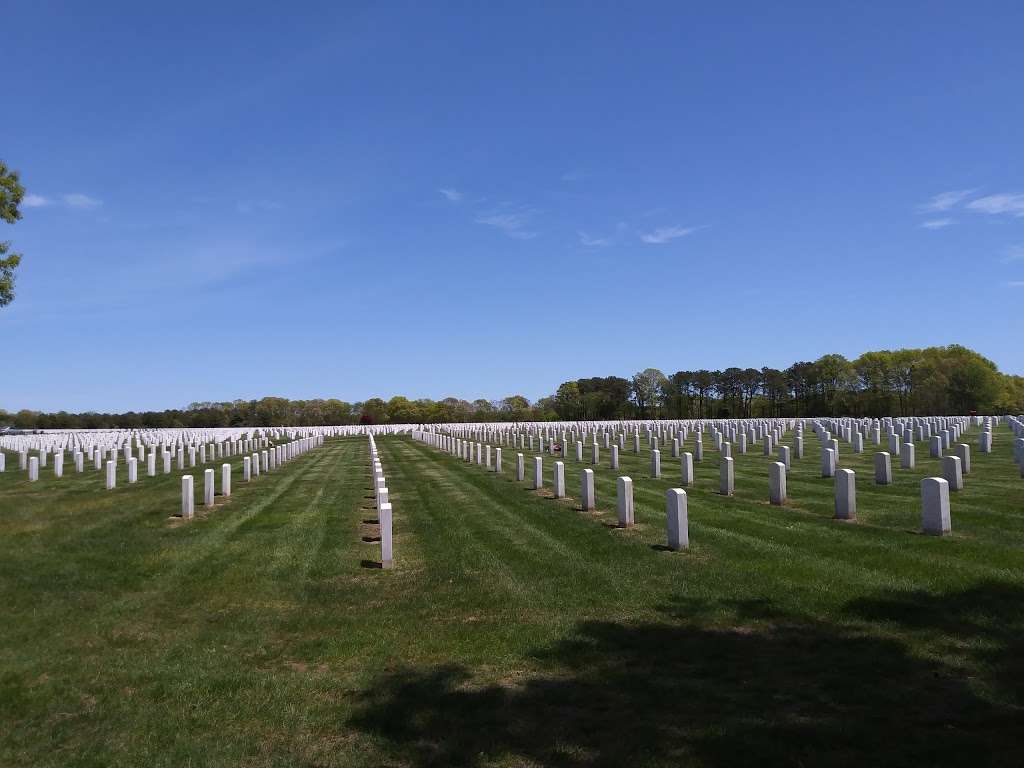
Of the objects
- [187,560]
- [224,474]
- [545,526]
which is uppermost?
[224,474]

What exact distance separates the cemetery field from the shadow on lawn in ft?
0.07

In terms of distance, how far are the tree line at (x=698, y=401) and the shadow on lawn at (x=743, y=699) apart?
90.9m

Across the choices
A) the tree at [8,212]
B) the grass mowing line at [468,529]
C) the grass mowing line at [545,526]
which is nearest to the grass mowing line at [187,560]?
the grass mowing line at [468,529]

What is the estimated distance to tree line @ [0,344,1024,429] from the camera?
91.6m

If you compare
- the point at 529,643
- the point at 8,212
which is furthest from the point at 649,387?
the point at 529,643

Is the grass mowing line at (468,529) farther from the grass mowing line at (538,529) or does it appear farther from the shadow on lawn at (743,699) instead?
the shadow on lawn at (743,699)

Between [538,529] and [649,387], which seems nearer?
[538,529]

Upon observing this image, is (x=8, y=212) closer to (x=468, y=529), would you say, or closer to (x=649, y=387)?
(x=468, y=529)

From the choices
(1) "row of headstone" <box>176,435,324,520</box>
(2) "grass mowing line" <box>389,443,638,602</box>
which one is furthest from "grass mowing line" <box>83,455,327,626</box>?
(2) "grass mowing line" <box>389,443,638,602</box>

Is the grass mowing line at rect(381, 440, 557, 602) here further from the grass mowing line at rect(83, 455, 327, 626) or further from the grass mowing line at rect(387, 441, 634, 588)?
the grass mowing line at rect(83, 455, 327, 626)

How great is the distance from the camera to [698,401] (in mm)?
115312

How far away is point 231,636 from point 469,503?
379 inches

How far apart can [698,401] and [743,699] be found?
114 metres

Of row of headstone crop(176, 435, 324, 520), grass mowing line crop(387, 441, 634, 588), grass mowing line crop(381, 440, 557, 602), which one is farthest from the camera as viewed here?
row of headstone crop(176, 435, 324, 520)
